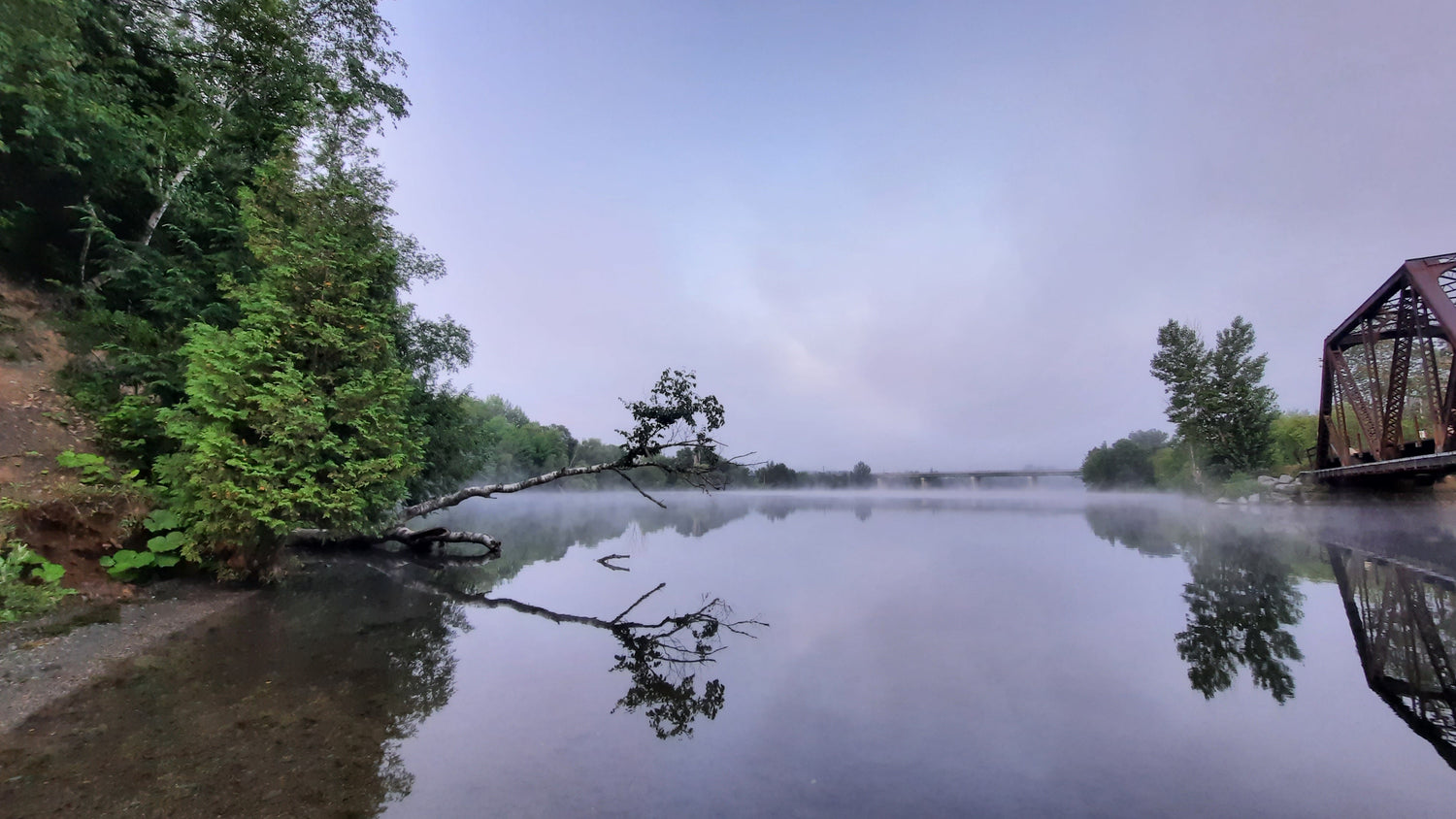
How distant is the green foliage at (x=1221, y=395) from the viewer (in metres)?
36.1

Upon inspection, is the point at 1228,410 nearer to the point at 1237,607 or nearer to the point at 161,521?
the point at 1237,607

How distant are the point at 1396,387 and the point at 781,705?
3098cm

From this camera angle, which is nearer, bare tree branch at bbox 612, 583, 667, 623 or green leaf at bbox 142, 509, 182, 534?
green leaf at bbox 142, 509, 182, 534

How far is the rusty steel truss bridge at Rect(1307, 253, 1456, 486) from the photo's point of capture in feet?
56.9

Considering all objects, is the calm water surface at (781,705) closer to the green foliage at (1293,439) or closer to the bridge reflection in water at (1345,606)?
the bridge reflection in water at (1345,606)

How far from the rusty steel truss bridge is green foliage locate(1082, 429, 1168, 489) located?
47135mm

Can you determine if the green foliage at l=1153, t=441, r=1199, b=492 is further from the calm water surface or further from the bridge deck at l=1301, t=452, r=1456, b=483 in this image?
the calm water surface

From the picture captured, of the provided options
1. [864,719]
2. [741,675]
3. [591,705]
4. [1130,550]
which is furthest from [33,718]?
[1130,550]

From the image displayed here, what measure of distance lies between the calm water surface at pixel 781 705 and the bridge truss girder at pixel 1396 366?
11.5m

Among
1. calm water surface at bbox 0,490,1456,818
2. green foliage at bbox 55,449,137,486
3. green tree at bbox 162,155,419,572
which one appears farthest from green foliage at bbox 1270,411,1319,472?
green foliage at bbox 55,449,137,486

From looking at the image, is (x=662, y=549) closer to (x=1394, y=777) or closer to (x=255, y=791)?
(x=255, y=791)

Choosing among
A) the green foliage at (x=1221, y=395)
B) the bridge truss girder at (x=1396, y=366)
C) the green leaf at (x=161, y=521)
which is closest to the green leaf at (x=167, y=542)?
the green leaf at (x=161, y=521)

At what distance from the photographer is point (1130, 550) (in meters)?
17.4

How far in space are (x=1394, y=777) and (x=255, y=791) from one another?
332 inches
